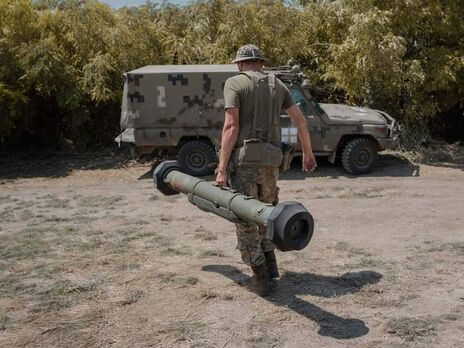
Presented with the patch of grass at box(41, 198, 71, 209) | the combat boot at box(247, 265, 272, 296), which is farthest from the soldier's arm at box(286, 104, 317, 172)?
the patch of grass at box(41, 198, 71, 209)

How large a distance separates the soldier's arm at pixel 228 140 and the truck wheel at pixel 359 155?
224 inches

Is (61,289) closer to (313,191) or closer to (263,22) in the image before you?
(313,191)

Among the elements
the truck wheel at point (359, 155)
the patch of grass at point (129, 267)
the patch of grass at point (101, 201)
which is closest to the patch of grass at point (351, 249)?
the patch of grass at point (129, 267)

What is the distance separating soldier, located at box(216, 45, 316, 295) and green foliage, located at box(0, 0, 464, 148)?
6456 millimetres

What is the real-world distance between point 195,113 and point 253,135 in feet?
17.9

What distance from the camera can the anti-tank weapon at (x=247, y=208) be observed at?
3.24 m

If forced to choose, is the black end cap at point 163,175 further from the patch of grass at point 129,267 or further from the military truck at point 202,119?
the military truck at point 202,119

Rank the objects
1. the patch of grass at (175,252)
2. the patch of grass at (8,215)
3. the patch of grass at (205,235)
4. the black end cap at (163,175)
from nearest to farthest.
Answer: the black end cap at (163,175), the patch of grass at (175,252), the patch of grass at (205,235), the patch of grass at (8,215)

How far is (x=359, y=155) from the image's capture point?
954 centimetres

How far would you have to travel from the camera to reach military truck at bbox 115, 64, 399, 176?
938cm

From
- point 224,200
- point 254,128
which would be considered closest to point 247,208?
point 224,200

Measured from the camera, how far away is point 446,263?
486 cm

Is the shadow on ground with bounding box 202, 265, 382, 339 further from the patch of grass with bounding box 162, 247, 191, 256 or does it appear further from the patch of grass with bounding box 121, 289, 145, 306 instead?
the patch of grass with bounding box 121, 289, 145, 306

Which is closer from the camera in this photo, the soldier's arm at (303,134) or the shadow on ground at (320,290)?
the shadow on ground at (320,290)
